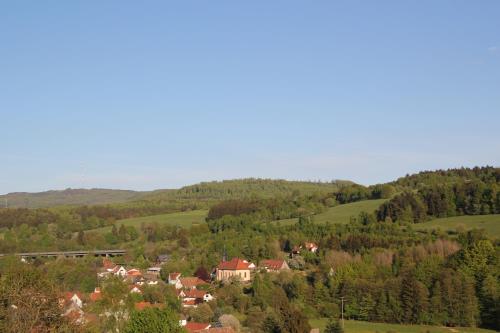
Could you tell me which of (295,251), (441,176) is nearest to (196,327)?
(295,251)

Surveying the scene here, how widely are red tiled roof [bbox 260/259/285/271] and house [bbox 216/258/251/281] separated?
1.81m

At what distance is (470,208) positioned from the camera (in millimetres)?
78062

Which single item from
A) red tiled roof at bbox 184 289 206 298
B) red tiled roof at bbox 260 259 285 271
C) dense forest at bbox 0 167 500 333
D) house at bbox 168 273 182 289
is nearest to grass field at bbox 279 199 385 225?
dense forest at bbox 0 167 500 333

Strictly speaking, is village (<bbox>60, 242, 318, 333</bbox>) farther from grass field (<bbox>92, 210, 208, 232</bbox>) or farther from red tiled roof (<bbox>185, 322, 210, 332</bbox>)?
grass field (<bbox>92, 210, 208, 232</bbox>)

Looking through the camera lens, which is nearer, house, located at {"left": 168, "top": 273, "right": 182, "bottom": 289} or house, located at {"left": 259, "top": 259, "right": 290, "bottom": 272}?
house, located at {"left": 168, "top": 273, "right": 182, "bottom": 289}

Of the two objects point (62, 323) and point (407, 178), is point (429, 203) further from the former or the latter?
point (62, 323)

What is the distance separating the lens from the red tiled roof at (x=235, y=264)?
213 ft

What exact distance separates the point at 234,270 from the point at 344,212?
2922 centimetres

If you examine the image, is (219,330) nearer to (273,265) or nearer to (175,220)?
(273,265)

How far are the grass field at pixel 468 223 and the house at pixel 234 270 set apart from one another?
832 inches

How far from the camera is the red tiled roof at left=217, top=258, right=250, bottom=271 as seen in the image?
213ft

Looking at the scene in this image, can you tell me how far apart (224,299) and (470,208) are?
38719 mm

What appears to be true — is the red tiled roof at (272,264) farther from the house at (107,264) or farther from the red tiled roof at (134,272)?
the house at (107,264)

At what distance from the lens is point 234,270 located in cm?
6450
